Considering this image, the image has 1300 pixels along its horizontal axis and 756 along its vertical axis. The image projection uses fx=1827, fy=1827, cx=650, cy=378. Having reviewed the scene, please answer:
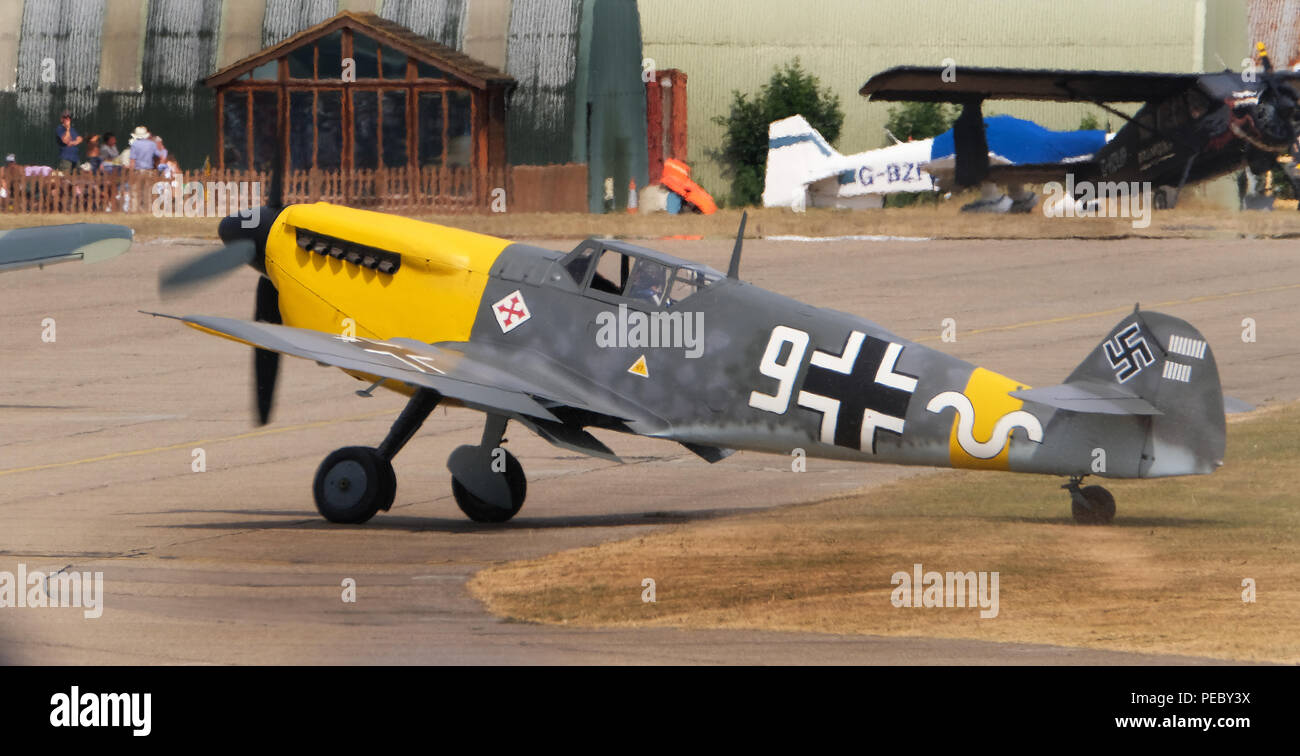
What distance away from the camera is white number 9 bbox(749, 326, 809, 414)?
12977 mm

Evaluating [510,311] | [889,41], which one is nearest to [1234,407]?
[510,311]

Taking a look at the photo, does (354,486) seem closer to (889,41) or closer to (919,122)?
(919,122)

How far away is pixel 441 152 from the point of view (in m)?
47.0

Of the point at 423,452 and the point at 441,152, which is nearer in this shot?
the point at 423,452

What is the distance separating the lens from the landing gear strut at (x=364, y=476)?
45.3ft

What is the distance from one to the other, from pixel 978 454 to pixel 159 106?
132ft

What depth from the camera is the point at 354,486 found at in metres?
13.9

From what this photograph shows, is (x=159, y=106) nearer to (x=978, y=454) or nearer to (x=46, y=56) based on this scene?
(x=46, y=56)

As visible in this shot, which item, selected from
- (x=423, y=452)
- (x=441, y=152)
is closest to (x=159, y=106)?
(x=441, y=152)

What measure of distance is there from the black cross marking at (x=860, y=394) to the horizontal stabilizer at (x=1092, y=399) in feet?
2.71

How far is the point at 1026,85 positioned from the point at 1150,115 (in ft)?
10.1

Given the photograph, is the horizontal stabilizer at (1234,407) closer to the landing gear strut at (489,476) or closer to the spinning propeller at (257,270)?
the landing gear strut at (489,476)

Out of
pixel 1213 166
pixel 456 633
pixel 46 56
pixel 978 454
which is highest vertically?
pixel 46 56
